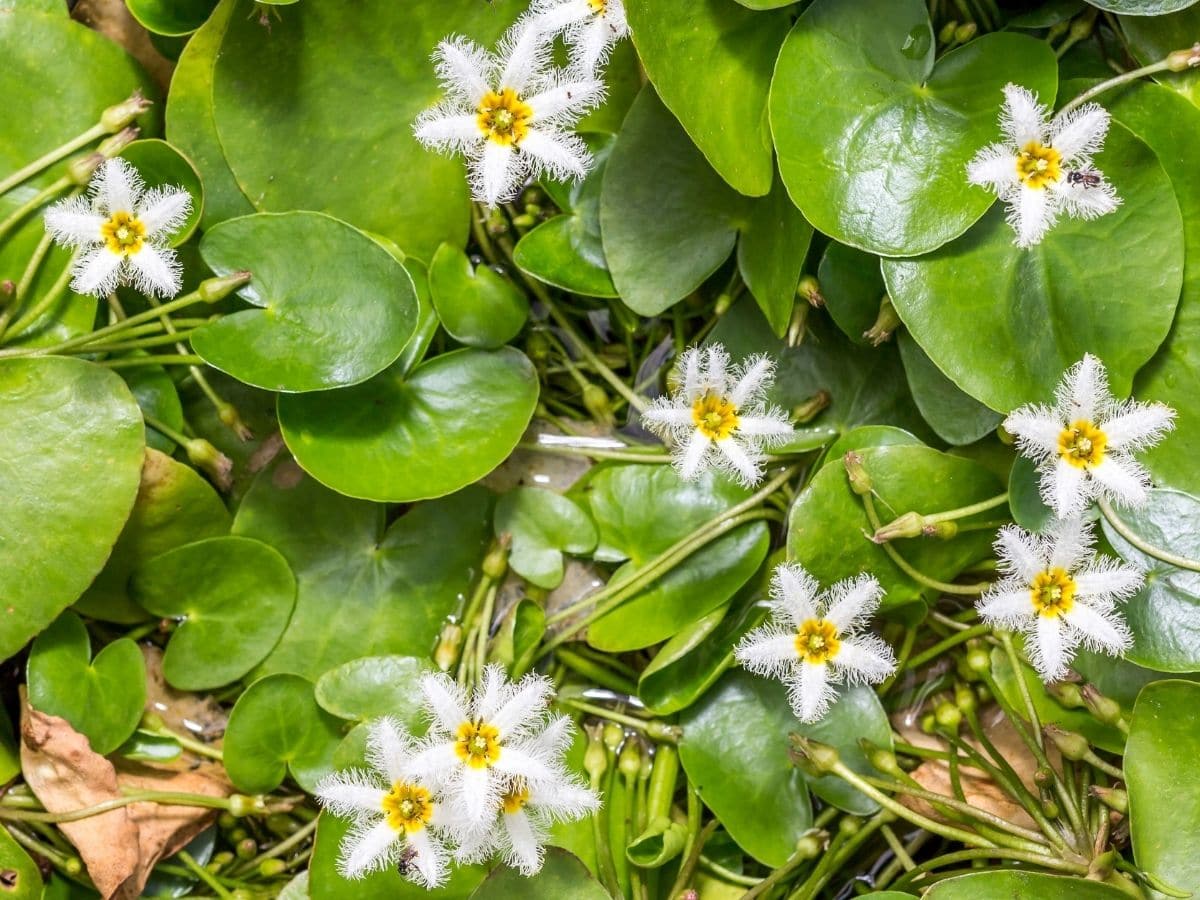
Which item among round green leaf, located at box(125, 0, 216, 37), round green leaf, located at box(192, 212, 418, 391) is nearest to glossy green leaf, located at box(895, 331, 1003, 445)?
round green leaf, located at box(192, 212, 418, 391)

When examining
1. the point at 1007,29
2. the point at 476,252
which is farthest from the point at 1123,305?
the point at 476,252

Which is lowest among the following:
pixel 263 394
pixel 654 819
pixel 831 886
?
pixel 831 886

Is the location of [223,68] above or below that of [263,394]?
above

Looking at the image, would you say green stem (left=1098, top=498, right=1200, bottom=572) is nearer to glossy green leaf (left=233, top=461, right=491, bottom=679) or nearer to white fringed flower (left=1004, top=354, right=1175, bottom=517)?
white fringed flower (left=1004, top=354, right=1175, bottom=517)

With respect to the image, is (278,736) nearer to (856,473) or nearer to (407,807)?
(407,807)

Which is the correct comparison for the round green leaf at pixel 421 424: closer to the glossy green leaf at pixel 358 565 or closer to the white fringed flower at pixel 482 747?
the glossy green leaf at pixel 358 565

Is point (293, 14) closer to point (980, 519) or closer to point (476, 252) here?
point (476, 252)

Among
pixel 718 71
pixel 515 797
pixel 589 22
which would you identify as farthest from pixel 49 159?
pixel 515 797
